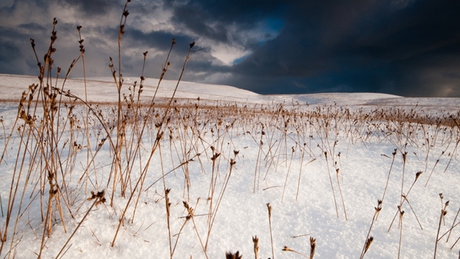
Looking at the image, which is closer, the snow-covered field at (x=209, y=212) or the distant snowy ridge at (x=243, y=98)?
the snow-covered field at (x=209, y=212)

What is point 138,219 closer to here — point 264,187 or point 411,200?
point 264,187

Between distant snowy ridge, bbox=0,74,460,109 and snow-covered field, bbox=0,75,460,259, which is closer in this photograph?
snow-covered field, bbox=0,75,460,259

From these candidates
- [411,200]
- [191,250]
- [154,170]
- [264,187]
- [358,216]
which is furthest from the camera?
[154,170]

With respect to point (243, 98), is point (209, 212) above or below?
below

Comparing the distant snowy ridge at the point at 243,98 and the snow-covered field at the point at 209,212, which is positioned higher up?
the distant snowy ridge at the point at 243,98

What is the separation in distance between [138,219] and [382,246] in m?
1.51

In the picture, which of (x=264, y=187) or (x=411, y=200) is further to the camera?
(x=264, y=187)

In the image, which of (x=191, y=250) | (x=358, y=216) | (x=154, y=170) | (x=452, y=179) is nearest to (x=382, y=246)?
(x=358, y=216)

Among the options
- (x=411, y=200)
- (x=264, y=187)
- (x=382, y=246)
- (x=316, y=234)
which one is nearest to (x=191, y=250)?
(x=316, y=234)

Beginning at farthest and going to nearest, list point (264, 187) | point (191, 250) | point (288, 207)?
1. point (264, 187)
2. point (288, 207)
3. point (191, 250)

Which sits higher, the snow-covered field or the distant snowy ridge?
the distant snowy ridge

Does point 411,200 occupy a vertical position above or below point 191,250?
above

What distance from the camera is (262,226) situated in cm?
150

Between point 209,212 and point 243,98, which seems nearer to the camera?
point 209,212
